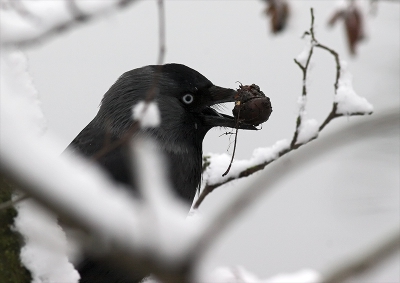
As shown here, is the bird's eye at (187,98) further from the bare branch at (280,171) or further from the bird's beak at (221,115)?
the bare branch at (280,171)

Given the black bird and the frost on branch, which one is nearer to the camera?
the frost on branch

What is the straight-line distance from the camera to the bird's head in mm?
4074

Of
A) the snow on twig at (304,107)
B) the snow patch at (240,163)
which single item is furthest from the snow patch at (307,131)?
the snow patch at (240,163)

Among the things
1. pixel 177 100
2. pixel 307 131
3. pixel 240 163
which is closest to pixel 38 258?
pixel 240 163

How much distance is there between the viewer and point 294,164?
3.75ft

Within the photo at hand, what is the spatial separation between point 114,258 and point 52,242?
102 cm

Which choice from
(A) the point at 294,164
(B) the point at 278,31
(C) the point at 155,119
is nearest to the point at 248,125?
(B) the point at 278,31

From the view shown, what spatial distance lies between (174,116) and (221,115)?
0.34 meters

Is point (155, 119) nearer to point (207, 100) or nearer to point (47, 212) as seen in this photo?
point (47, 212)

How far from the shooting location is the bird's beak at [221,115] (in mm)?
4012

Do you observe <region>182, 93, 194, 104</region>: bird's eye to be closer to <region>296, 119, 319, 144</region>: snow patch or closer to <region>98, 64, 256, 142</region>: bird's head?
<region>98, 64, 256, 142</region>: bird's head

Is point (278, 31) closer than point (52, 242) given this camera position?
No

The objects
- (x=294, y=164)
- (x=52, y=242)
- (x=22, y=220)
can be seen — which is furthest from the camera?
(x=22, y=220)

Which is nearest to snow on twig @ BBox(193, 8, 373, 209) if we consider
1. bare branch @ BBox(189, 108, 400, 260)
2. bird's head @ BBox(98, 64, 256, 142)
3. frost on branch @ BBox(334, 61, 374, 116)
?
frost on branch @ BBox(334, 61, 374, 116)
